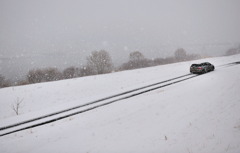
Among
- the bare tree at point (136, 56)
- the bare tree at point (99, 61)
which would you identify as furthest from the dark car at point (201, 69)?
the bare tree at point (136, 56)

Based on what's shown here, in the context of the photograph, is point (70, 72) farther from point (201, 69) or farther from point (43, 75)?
point (201, 69)

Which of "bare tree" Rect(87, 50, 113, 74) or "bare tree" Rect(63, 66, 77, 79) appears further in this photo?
"bare tree" Rect(63, 66, 77, 79)

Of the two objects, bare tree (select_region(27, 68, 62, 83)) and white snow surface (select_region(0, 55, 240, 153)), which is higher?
bare tree (select_region(27, 68, 62, 83))

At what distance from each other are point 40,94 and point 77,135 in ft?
42.5

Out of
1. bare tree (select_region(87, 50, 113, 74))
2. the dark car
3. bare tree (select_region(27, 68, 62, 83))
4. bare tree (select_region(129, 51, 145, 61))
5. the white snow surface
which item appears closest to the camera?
the white snow surface

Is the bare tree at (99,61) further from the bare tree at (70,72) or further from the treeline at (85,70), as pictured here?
the bare tree at (70,72)

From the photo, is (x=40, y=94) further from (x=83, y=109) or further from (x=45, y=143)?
(x=45, y=143)

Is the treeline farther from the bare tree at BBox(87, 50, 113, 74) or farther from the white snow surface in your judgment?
the white snow surface

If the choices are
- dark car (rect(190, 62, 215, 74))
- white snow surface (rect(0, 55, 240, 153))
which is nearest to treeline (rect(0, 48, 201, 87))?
dark car (rect(190, 62, 215, 74))

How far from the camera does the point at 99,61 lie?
51.9 meters

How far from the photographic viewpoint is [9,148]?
7.48 metres

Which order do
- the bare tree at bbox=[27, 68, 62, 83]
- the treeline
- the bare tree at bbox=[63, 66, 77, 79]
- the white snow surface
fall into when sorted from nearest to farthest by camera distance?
the white snow surface < the bare tree at bbox=[27, 68, 62, 83] < the treeline < the bare tree at bbox=[63, 66, 77, 79]

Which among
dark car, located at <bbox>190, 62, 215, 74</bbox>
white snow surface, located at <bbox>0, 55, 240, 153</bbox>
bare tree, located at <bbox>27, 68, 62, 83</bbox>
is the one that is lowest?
white snow surface, located at <bbox>0, 55, 240, 153</bbox>

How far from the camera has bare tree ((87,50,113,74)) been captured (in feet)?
170
